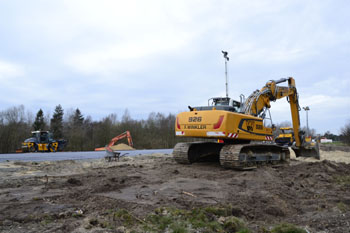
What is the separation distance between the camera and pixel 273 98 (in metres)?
11.2

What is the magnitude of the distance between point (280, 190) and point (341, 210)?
4.88ft

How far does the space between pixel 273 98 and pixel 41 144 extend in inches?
1183

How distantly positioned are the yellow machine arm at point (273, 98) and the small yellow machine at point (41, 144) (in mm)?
29482

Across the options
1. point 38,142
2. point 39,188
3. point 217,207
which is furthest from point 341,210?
point 38,142

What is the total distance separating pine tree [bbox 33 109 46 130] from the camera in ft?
181

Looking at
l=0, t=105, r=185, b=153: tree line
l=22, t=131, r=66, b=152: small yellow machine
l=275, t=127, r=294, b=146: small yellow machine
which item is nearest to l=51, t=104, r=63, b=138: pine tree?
l=0, t=105, r=185, b=153: tree line

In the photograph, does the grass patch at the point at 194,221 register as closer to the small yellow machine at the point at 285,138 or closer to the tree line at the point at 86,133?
the small yellow machine at the point at 285,138

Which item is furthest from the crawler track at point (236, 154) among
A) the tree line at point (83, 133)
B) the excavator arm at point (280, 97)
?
the tree line at point (83, 133)

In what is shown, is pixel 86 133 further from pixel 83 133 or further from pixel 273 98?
pixel 273 98

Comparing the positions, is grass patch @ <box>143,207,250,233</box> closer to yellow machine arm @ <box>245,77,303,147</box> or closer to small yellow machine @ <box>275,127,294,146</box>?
yellow machine arm @ <box>245,77,303,147</box>

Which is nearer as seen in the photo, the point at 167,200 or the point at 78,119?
the point at 167,200

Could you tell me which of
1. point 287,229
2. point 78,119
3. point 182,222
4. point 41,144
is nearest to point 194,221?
point 182,222

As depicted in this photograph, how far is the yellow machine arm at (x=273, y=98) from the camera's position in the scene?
10.4 metres

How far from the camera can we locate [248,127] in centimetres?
926
